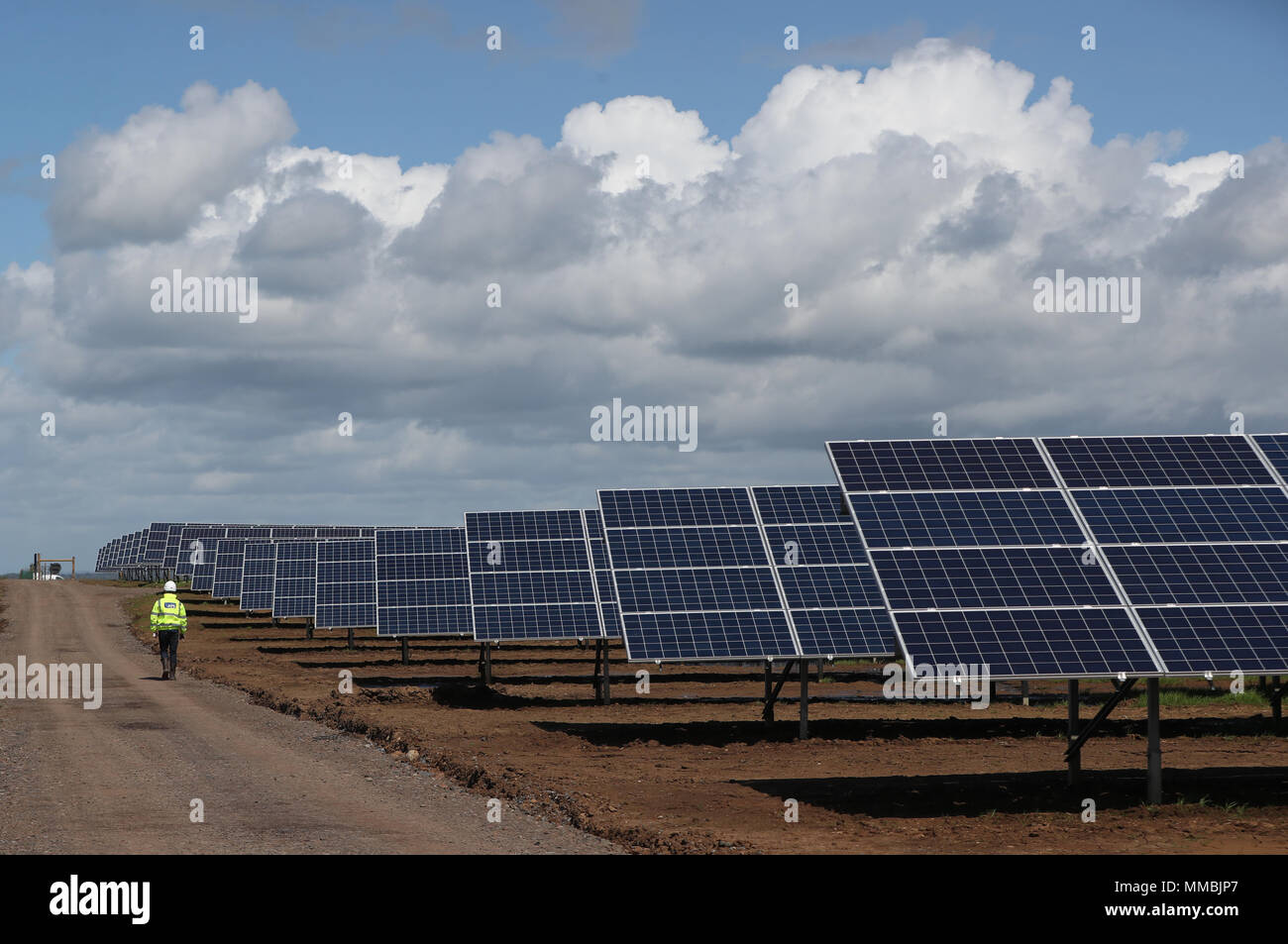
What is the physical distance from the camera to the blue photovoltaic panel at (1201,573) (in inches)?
730

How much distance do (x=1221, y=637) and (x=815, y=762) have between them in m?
8.35

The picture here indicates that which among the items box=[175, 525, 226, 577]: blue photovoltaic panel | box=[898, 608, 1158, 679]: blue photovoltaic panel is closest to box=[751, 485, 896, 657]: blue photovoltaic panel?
box=[898, 608, 1158, 679]: blue photovoltaic panel

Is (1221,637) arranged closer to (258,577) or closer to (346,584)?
(346,584)

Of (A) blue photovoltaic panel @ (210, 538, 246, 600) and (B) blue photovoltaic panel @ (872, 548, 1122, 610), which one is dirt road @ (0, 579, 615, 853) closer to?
(B) blue photovoltaic panel @ (872, 548, 1122, 610)

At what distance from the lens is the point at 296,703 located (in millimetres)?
31250

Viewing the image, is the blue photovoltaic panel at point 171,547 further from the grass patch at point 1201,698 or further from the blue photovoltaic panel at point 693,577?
the grass patch at point 1201,698

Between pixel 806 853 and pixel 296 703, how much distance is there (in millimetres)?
18882

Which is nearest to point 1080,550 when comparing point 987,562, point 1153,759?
point 987,562

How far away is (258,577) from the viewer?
65062 millimetres

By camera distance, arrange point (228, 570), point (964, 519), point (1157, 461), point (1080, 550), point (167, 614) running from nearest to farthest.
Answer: point (1080, 550)
point (964, 519)
point (1157, 461)
point (167, 614)
point (228, 570)

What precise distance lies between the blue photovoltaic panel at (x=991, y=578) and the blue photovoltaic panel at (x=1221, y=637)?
2.61ft

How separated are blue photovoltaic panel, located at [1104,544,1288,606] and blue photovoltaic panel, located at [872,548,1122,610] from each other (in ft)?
1.45

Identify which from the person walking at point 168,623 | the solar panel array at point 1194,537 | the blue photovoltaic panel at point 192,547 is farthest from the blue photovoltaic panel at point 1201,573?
the blue photovoltaic panel at point 192,547

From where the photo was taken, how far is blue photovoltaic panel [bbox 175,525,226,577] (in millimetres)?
93125
